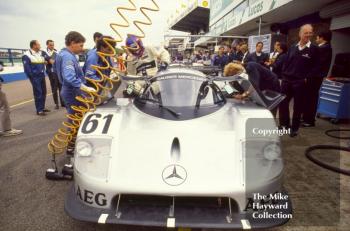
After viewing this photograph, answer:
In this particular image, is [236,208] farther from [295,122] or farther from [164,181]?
[295,122]

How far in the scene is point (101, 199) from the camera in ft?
6.30

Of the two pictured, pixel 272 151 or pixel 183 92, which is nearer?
pixel 272 151

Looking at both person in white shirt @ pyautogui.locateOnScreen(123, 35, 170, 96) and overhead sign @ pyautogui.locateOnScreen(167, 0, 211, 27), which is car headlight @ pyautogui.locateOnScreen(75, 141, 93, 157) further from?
overhead sign @ pyautogui.locateOnScreen(167, 0, 211, 27)

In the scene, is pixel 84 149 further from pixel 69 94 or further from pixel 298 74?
pixel 298 74

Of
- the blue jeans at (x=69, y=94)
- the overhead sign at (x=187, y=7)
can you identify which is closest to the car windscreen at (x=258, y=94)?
the blue jeans at (x=69, y=94)

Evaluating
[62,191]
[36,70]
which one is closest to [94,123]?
[62,191]

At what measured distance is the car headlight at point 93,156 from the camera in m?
2.02

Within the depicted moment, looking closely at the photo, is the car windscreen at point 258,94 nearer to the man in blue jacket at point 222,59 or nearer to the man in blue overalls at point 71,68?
the man in blue overalls at point 71,68

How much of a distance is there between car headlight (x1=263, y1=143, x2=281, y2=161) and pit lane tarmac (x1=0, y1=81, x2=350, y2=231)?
62 centimetres

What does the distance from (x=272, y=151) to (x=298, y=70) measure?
2805 mm

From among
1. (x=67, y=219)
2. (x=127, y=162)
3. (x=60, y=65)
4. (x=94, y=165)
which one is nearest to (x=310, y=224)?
(x=127, y=162)

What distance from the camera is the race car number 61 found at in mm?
2396

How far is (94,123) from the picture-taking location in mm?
2494

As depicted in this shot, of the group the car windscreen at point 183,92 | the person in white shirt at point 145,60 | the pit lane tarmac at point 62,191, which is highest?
the person in white shirt at point 145,60
